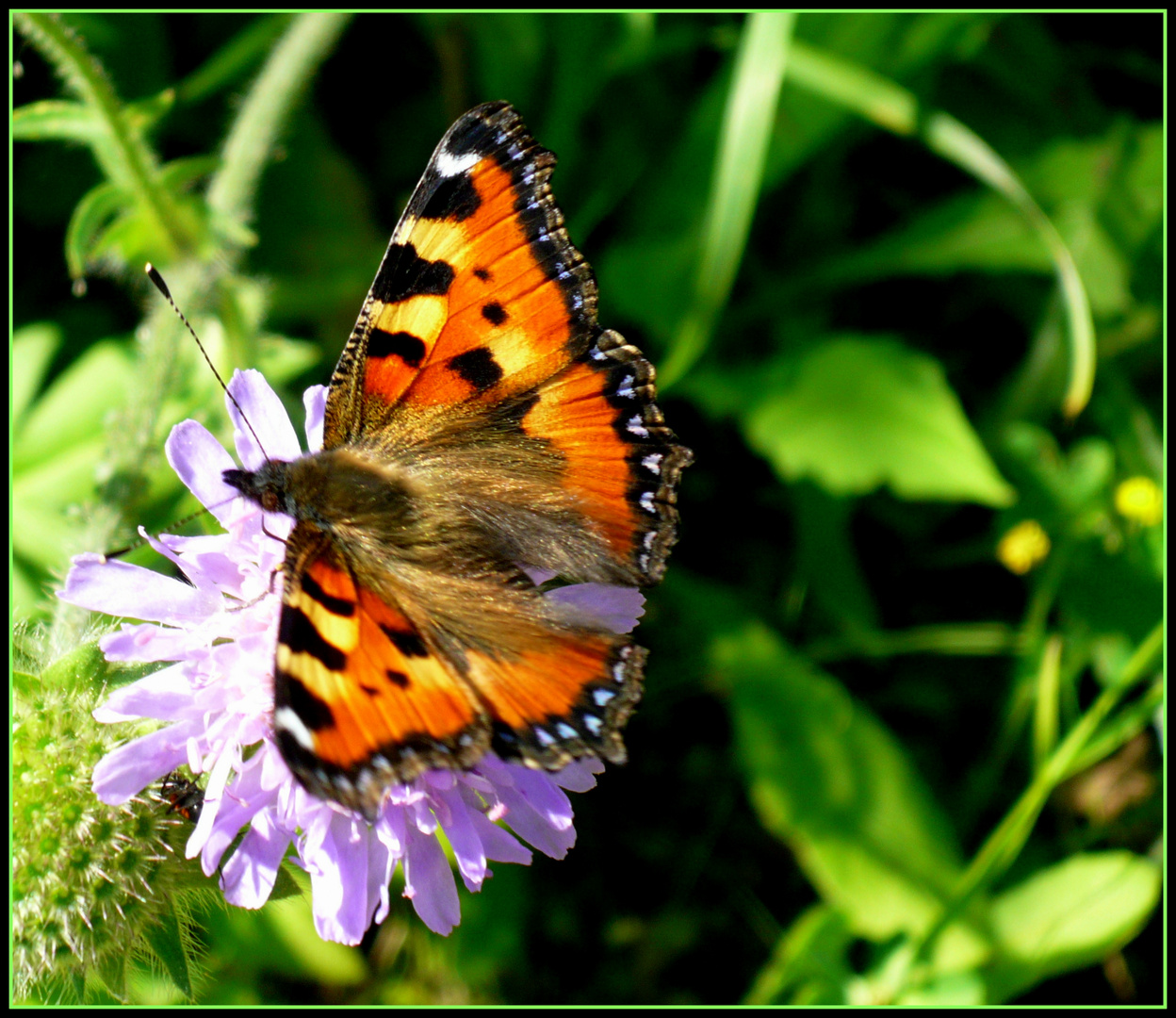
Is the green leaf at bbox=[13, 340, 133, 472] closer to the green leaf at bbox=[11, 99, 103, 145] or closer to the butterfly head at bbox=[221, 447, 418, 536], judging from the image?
the green leaf at bbox=[11, 99, 103, 145]

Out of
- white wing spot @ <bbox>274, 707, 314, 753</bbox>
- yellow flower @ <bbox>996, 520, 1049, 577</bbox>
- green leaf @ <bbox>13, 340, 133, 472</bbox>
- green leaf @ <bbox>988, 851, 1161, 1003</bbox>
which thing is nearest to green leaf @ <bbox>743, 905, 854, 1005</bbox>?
green leaf @ <bbox>988, 851, 1161, 1003</bbox>

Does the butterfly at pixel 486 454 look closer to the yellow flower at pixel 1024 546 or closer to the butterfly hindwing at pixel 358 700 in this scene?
the butterfly hindwing at pixel 358 700

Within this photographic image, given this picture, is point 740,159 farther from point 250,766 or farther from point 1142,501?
point 250,766

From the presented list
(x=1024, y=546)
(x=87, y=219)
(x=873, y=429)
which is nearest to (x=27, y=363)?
(x=87, y=219)

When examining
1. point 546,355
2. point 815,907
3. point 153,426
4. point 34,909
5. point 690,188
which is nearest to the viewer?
point 34,909

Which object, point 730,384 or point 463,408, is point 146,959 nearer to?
point 463,408

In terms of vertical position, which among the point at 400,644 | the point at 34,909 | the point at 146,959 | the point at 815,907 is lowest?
the point at 815,907

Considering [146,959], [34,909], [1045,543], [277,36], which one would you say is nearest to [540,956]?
[146,959]
